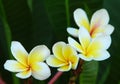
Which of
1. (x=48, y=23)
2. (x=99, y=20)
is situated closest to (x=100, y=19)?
(x=99, y=20)

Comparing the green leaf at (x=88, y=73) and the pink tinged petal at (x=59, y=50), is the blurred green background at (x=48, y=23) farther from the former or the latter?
the pink tinged petal at (x=59, y=50)

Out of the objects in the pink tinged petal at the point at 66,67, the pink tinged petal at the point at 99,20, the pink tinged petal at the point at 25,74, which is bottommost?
the pink tinged petal at the point at 66,67

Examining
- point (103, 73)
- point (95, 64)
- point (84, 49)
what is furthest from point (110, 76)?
point (84, 49)

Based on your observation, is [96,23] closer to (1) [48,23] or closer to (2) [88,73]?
(2) [88,73]

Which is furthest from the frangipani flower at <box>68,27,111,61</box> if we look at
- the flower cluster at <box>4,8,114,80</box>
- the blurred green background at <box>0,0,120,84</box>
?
the blurred green background at <box>0,0,120,84</box>

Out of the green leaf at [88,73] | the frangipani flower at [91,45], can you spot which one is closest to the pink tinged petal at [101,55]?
the frangipani flower at [91,45]

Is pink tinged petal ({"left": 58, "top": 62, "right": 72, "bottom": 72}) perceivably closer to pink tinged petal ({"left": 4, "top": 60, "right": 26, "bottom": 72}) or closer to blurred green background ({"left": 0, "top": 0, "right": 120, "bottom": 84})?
pink tinged petal ({"left": 4, "top": 60, "right": 26, "bottom": 72})
